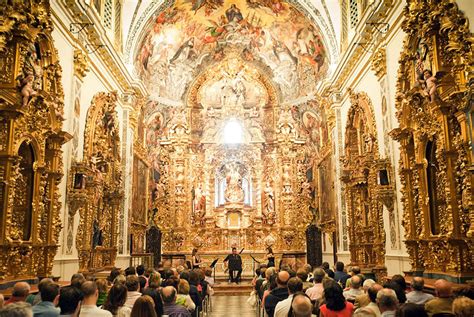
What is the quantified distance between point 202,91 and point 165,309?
21472mm

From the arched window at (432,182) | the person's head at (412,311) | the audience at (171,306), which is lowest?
the audience at (171,306)

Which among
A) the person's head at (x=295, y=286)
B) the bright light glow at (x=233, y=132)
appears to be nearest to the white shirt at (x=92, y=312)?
the person's head at (x=295, y=286)

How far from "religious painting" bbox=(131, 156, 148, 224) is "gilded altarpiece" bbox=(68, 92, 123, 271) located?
9.80 feet

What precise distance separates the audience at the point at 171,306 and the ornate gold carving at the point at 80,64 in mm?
8730

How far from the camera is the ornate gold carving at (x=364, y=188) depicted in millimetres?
14234

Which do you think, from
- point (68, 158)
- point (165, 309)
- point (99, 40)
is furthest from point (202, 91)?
point (165, 309)

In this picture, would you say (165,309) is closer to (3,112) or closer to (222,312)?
(3,112)

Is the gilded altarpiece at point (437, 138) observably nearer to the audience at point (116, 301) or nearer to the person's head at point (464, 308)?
the person's head at point (464, 308)

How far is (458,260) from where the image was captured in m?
9.05

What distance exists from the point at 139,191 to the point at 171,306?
16558 millimetres

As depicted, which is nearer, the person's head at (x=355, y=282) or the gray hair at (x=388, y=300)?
the gray hair at (x=388, y=300)

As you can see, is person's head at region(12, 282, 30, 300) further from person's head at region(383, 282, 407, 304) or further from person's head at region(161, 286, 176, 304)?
person's head at region(383, 282, 407, 304)

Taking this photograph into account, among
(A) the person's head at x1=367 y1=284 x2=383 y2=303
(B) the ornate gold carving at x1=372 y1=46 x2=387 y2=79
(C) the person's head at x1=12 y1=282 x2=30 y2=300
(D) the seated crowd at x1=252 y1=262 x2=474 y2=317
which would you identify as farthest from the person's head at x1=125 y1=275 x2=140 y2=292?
(B) the ornate gold carving at x1=372 y1=46 x2=387 y2=79

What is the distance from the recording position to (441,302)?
5.77m
